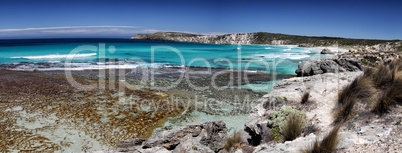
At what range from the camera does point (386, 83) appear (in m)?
5.33

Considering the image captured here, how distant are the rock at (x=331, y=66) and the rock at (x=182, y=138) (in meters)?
14.9

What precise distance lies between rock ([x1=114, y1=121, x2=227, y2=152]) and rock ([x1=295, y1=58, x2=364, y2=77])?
1487cm

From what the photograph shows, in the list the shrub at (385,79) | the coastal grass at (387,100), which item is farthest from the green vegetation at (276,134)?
the shrub at (385,79)

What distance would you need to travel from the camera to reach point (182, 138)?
561 cm

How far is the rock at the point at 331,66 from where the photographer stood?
1633 cm

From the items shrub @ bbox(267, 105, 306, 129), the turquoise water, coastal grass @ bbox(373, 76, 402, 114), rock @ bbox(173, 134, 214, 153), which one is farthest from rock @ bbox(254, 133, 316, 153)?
the turquoise water

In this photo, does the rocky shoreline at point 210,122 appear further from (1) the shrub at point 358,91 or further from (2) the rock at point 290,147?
(1) the shrub at point 358,91

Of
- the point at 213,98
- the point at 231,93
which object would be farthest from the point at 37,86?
the point at 231,93

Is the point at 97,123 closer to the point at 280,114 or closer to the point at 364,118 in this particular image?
the point at 280,114

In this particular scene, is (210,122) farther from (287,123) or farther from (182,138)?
(287,123)

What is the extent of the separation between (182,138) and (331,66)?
16.8 metres

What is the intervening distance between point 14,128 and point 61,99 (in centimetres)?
362

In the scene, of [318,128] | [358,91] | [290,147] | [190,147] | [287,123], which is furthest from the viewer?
[358,91]

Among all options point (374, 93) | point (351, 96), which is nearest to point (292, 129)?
point (351, 96)
